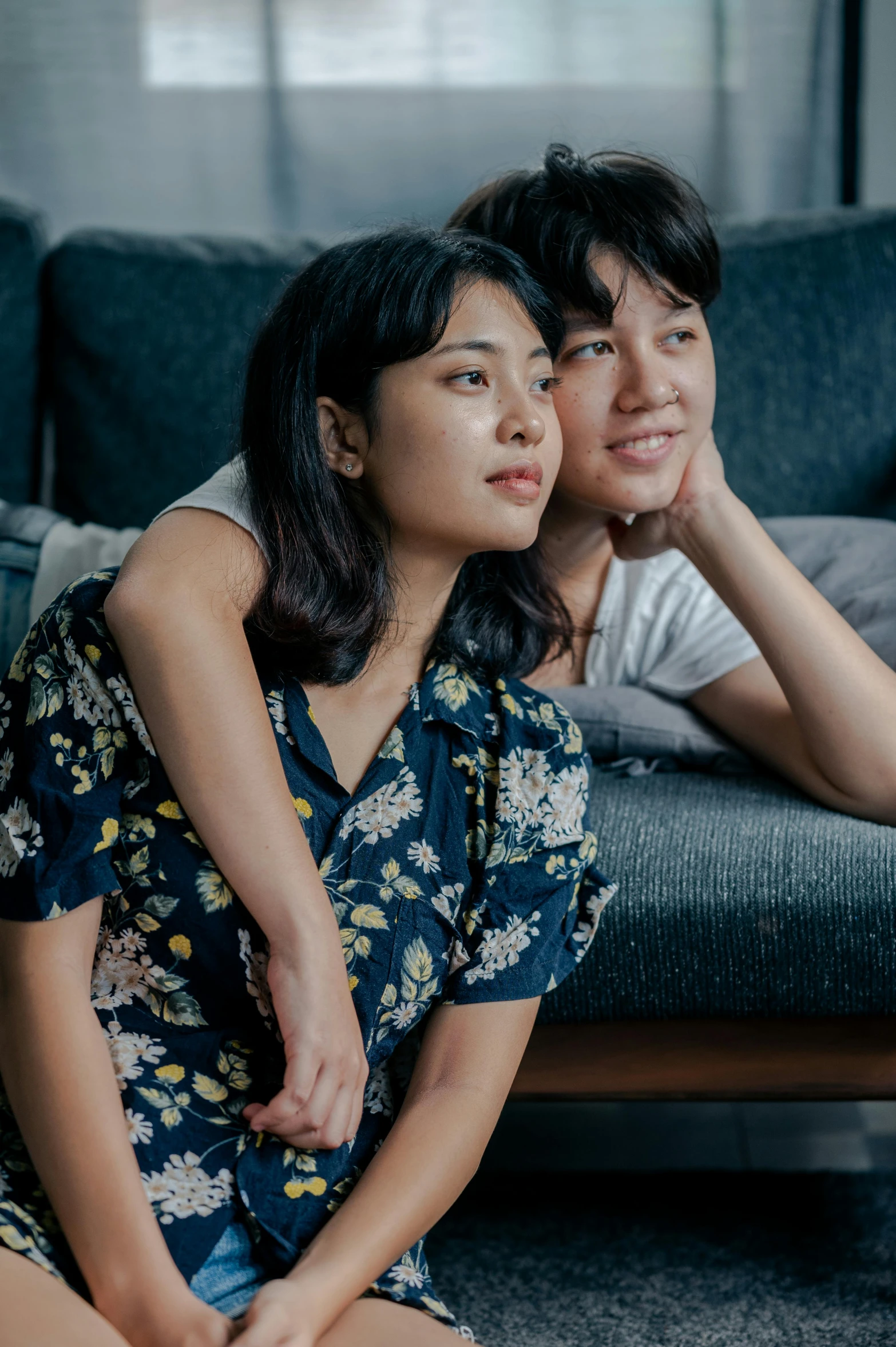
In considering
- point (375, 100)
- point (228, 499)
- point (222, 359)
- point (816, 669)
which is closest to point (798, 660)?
point (816, 669)

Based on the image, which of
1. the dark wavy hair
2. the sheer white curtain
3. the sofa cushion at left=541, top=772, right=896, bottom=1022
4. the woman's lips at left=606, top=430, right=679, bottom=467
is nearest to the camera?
the dark wavy hair

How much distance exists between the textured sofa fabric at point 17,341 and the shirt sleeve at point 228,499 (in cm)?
93

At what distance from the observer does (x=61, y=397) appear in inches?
72.4

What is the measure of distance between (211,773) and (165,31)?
1.92 m

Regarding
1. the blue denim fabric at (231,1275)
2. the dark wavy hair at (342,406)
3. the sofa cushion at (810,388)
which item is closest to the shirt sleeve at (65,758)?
the dark wavy hair at (342,406)

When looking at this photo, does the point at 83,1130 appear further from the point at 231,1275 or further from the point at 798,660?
the point at 798,660

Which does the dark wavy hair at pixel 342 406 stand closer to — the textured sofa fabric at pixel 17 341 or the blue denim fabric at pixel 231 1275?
the blue denim fabric at pixel 231 1275

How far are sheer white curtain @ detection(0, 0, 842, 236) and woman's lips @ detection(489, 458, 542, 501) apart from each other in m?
1.50

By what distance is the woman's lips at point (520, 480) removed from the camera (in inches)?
37.7

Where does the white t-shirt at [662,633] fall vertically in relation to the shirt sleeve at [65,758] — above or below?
below

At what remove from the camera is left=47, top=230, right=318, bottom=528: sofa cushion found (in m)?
1.77

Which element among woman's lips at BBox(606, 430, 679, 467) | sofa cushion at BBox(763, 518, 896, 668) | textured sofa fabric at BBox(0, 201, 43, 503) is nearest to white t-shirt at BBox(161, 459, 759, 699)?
sofa cushion at BBox(763, 518, 896, 668)

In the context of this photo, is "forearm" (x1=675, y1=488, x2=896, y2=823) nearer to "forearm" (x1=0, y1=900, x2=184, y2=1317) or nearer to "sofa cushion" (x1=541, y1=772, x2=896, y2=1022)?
"sofa cushion" (x1=541, y1=772, x2=896, y2=1022)

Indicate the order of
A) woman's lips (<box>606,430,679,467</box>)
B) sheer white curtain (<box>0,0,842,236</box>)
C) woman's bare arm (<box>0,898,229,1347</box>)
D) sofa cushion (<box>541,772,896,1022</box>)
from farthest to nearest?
sheer white curtain (<box>0,0,842,236</box>)
woman's lips (<box>606,430,679,467</box>)
sofa cushion (<box>541,772,896,1022</box>)
woman's bare arm (<box>0,898,229,1347</box>)
